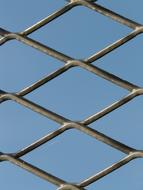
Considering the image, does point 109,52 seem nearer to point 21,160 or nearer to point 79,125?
point 79,125

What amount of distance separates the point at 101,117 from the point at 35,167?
0.60ft

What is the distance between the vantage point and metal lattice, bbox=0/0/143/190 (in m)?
1.51

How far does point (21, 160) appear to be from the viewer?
1.55 m

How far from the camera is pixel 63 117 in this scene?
159 cm

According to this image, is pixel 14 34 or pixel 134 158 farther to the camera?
pixel 14 34

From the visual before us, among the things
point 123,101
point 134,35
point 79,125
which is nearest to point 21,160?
point 79,125

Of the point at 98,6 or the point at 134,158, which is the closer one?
the point at 134,158

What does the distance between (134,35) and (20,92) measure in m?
0.29

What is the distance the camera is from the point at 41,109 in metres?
1.58

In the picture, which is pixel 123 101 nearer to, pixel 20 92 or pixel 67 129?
pixel 67 129

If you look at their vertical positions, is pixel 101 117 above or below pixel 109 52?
below

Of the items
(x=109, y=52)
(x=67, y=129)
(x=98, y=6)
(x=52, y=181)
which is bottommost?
(x=52, y=181)

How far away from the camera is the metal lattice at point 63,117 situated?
59.6 inches

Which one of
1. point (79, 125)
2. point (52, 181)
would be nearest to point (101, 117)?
point (79, 125)
